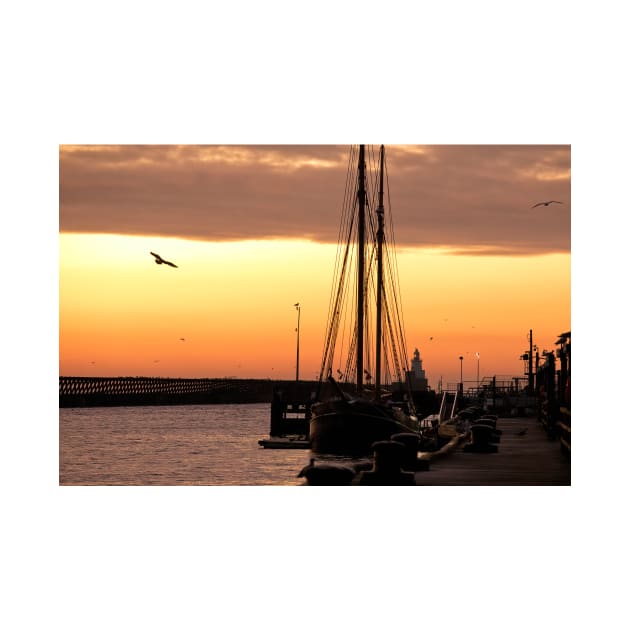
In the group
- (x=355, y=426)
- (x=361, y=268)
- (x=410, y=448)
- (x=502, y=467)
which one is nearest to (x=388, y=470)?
(x=410, y=448)

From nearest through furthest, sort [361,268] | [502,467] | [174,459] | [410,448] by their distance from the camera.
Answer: [410,448]
[502,467]
[361,268]
[174,459]

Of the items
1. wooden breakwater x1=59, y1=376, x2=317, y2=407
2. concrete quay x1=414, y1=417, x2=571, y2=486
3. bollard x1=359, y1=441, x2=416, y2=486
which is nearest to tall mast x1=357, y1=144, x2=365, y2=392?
concrete quay x1=414, y1=417, x2=571, y2=486

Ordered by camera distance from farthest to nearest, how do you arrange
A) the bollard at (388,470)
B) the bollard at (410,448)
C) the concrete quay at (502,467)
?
1. the bollard at (410,448)
2. the concrete quay at (502,467)
3. the bollard at (388,470)

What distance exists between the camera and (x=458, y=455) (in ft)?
95.4

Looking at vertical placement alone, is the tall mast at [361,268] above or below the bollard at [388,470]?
above

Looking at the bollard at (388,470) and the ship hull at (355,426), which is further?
the ship hull at (355,426)

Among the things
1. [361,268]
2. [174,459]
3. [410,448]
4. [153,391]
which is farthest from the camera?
[153,391]

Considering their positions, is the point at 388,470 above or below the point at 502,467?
above

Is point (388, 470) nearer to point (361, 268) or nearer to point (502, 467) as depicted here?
point (502, 467)

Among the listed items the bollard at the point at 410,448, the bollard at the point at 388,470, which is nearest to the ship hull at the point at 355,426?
the bollard at the point at 410,448

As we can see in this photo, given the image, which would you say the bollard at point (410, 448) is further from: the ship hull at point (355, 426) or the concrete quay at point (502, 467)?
the ship hull at point (355, 426)

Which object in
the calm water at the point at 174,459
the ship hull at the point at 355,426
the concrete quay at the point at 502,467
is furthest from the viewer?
the ship hull at the point at 355,426
